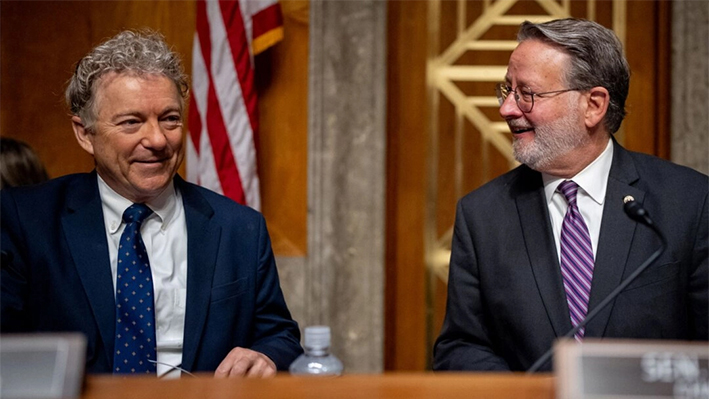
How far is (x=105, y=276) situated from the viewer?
2281 millimetres

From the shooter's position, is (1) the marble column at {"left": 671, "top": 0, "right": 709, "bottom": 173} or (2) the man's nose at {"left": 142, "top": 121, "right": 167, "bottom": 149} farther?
(1) the marble column at {"left": 671, "top": 0, "right": 709, "bottom": 173}

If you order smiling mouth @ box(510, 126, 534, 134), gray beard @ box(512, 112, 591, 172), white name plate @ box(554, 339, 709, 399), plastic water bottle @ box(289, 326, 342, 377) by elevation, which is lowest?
plastic water bottle @ box(289, 326, 342, 377)

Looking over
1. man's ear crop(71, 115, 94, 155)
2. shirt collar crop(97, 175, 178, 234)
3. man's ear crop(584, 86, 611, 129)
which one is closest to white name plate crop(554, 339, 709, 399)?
man's ear crop(584, 86, 611, 129)

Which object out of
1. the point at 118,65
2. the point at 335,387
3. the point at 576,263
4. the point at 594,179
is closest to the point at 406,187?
the point at 594,179

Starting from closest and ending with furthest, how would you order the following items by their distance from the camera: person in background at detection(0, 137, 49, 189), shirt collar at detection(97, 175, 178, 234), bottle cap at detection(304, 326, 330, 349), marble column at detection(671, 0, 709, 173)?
bottle cap at detection(304, 326, 330, 349)
shirt collar at detection(97, 175, 178, 234)
person in background at detection(0, 137, 49, 189)
marble column at detection(671, 0, 709, 173)

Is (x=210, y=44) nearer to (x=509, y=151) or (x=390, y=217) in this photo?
(x=390, y=217)

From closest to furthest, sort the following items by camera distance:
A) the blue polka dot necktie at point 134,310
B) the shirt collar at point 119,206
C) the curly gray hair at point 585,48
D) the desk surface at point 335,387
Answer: the desk surface at point 335,387, the blue polka dot necktie at point 134,310, the shirt collar at point 119,206, the curly gray hair at point 585,48

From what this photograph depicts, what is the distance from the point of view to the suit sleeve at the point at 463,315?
7.86 ft

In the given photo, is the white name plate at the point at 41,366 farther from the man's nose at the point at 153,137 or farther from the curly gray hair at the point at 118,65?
the curly gray hair at the point at 118,65

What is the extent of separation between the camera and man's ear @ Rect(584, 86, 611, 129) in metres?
2.53

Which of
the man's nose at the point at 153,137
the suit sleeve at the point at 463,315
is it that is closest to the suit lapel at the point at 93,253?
the man's nose at the point at 153,137

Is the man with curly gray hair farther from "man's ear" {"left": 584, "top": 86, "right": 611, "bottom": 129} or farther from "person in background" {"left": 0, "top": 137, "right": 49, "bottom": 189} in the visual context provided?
"person in background" {"left": 0, "top": 137, "right": 49, "bottom": 189}

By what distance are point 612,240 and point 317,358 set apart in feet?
3.17

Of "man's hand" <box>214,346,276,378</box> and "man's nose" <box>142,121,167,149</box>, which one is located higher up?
"man's nose" <box>142,121,167,149</box>
